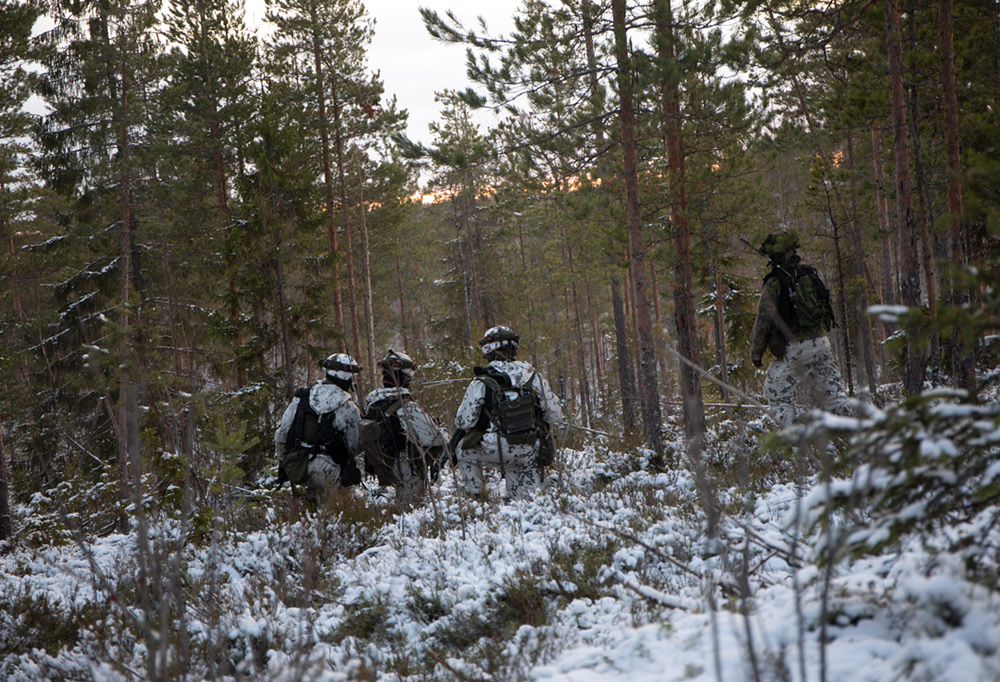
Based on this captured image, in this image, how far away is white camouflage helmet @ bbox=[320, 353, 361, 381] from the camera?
8.68 metres

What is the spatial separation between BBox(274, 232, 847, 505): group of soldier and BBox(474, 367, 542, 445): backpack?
13mm

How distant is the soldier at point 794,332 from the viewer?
7.36 m

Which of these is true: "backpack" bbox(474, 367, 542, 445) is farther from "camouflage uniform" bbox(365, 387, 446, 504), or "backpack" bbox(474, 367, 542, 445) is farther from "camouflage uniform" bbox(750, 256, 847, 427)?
"camouflage uniform" bbox(750, 256, 847, 427)

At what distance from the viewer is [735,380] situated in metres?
15.4

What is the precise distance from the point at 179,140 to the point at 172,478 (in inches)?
498

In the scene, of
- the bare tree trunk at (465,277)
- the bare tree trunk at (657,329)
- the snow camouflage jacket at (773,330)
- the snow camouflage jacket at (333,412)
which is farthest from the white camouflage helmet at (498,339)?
the bare tree trunk at (465,277)

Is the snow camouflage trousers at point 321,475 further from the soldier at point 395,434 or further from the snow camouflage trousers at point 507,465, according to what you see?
the snow camouflage trousers at point 507,465

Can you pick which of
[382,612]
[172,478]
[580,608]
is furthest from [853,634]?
[172,478]

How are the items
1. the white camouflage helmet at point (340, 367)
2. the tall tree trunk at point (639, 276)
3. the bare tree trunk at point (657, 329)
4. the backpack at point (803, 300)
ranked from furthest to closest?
the bare tree trunk at point (657, 329)
the tall tree trunk at point (639, 276)
the white camouflage helmet at point (340, 367)
the backpack at point (803, 300)

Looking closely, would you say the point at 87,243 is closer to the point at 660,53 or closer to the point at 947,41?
the point at 660,53

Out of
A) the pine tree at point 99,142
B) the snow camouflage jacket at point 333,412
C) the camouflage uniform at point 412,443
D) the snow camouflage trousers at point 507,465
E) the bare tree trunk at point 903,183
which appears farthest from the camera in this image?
the pine tree at point 99,142

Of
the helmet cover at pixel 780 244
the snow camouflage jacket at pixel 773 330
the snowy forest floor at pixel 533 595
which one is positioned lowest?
the snowy forest floor at pixel 533 595

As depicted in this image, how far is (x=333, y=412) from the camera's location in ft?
28.2

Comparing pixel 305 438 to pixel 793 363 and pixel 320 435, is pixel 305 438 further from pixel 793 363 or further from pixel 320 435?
pixel 793 363
